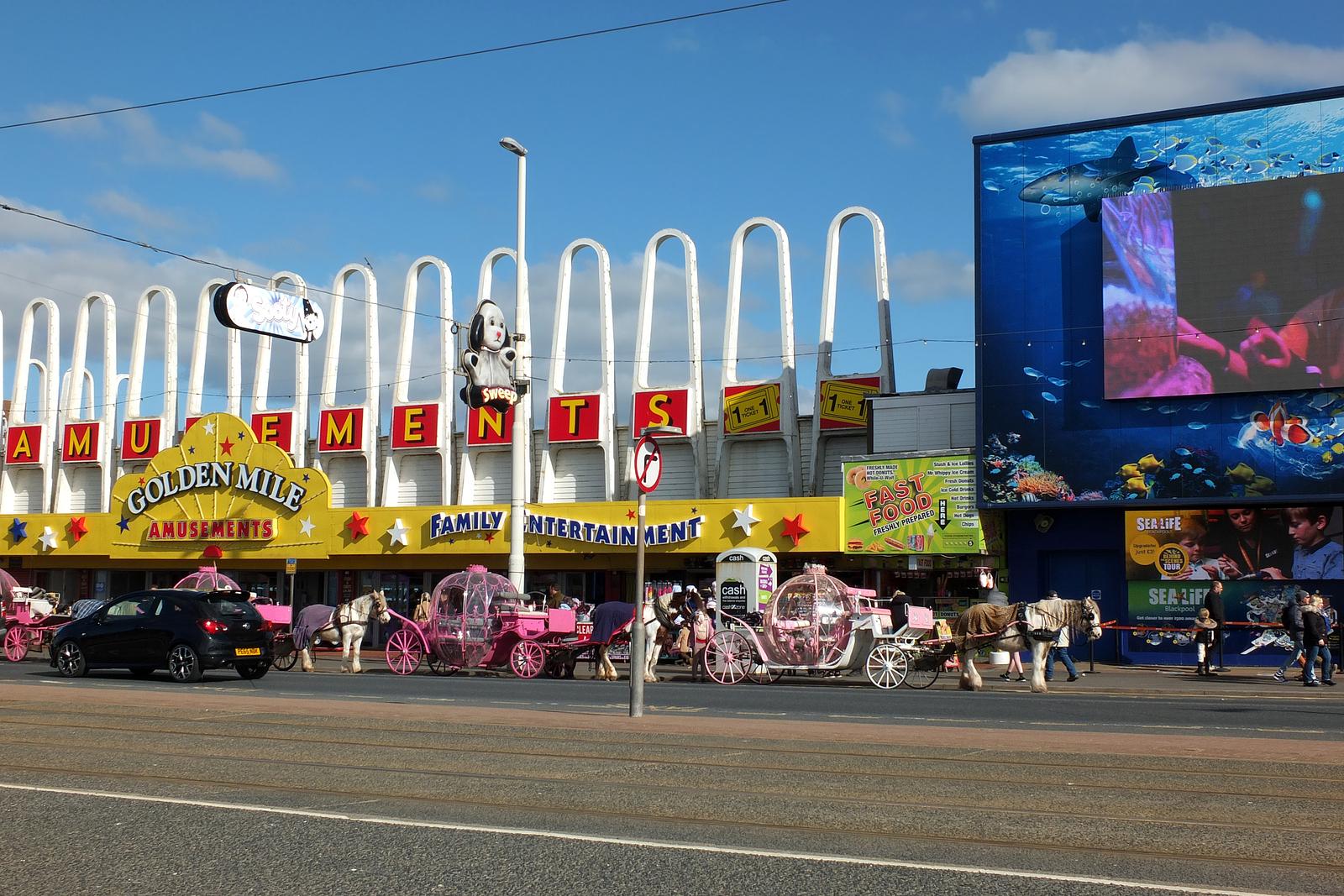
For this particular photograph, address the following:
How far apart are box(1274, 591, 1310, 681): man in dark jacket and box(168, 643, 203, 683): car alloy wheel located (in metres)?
19.5

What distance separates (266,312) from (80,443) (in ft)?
94.3

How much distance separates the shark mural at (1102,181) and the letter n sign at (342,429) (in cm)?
2196

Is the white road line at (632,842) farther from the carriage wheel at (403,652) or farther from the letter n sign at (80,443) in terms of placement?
the letter n sign at (80,443)

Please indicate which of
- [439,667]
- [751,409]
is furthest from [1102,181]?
[439,667]

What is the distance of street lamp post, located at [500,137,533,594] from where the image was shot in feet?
98.0

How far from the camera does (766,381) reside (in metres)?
37.3

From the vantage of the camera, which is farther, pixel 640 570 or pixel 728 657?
pixel 728 657

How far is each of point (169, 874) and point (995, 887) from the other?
14.0 feet

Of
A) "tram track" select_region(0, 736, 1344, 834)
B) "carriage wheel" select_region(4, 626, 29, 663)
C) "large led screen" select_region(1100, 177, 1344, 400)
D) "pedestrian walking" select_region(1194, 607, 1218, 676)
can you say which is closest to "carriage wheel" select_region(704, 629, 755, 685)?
"pedestrian walking" select_region(1194, 607, 1218, 676)

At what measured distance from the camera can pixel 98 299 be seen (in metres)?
50.1

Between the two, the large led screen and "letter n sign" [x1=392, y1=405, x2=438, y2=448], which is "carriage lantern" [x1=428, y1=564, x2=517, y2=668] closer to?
the large led screen

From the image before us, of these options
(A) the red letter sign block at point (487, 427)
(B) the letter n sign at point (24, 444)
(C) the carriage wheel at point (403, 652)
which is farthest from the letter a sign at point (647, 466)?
(B) the letter n sign at point (24, 444)

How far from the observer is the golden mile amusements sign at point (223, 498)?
41531mm

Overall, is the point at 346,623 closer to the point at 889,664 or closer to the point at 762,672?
the point at 762,672
